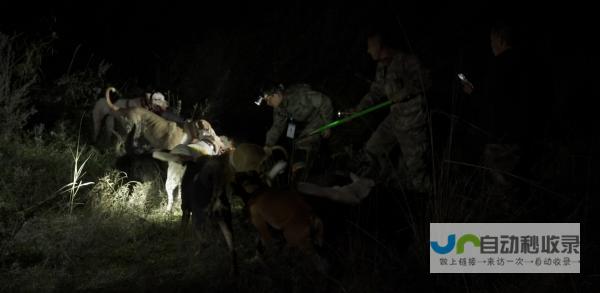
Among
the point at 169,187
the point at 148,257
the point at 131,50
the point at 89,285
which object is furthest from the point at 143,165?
the point at 131,50

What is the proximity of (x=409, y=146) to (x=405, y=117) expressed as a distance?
30 centimetres

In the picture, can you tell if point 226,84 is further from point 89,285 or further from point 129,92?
point 89,285

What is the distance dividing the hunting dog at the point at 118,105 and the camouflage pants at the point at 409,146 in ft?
8.19

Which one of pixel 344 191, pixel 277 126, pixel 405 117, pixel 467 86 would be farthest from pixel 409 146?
pixel 344 191

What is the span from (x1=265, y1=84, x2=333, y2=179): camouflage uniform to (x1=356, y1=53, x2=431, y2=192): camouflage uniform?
1.94 ft

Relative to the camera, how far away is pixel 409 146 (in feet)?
16.6

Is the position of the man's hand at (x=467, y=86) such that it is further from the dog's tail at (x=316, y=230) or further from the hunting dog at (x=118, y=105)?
the hunting dog at (x=118, y=105)

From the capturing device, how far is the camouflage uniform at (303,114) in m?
5.65

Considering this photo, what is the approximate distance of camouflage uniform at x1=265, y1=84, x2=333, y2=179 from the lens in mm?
5652

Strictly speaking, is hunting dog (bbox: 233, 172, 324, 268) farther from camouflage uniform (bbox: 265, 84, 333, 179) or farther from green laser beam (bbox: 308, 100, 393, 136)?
camouflage uniform (bbox: 265, 84, 333, 179)

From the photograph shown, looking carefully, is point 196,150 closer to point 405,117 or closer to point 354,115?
point 354,115

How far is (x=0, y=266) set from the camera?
3717 mm

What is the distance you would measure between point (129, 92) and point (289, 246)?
6.02 m

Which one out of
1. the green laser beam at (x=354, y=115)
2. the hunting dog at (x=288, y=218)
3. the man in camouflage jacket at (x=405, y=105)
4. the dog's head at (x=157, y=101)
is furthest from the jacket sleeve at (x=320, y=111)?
the hunting dog at (x=288, y=218)
